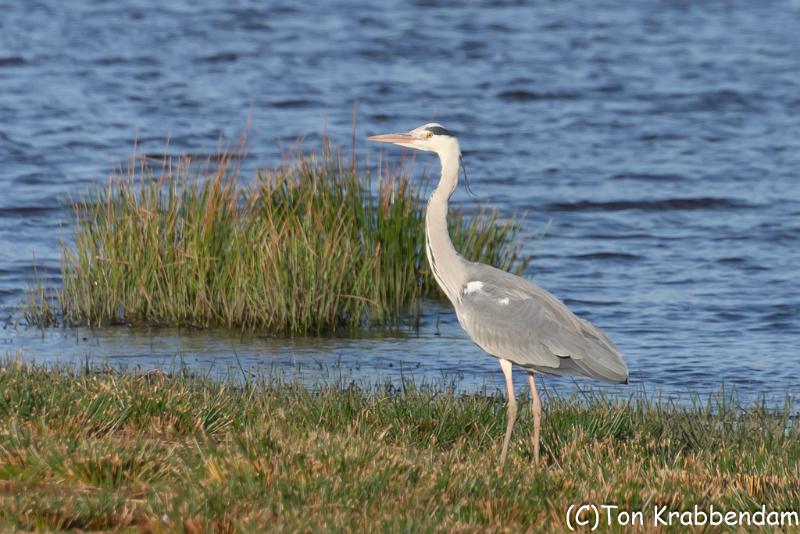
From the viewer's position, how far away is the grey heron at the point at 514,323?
24.2 ft

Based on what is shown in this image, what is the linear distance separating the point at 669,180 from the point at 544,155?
2.33 m

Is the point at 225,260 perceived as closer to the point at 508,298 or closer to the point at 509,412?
the point at 508,298

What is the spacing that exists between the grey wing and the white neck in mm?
192

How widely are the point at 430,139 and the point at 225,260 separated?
3584 mm

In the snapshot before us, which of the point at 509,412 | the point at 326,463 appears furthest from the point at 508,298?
the point at 326,463

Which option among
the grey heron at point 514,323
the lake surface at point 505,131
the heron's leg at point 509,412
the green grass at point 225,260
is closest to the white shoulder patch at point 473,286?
the grey heron at point 514,323

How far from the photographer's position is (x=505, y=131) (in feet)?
78.9

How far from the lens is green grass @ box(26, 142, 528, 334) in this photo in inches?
441

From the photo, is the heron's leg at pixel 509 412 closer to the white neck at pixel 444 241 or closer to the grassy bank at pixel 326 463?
the grassy bank at pixel 326 463

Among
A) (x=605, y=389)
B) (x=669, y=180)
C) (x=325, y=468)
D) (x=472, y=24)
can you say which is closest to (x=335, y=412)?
(x=325, y=468)

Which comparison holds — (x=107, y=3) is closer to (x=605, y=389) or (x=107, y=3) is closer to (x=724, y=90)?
(x=724, y=90)

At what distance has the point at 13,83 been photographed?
26.3m

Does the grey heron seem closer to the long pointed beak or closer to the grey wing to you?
the grey wing

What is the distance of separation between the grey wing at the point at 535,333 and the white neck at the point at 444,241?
192 millimetres
